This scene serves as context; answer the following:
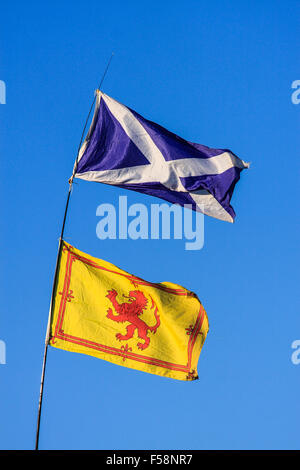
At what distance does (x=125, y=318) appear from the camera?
31594 mm

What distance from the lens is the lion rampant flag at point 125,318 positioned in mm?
30703

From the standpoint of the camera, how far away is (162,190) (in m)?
32.9

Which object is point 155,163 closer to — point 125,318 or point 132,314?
point 132,314

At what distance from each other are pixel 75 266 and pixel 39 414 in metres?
4.49

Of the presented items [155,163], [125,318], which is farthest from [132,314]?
[155,163]

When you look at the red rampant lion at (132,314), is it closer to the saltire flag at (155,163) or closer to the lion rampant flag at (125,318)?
the lion rampant flag at (125,318)

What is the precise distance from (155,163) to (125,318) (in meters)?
4.82

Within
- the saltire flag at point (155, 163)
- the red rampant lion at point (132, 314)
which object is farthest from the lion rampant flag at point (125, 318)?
the saltire flag at point (155, 163)

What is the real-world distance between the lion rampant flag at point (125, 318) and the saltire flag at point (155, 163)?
104 inches

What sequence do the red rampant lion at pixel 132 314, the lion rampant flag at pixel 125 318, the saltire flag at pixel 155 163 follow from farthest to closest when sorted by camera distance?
the saltire flag at pixel 155 163 → the red rampant lion at pixel 132 314 → the lion rampant flag at pixel 125 318
